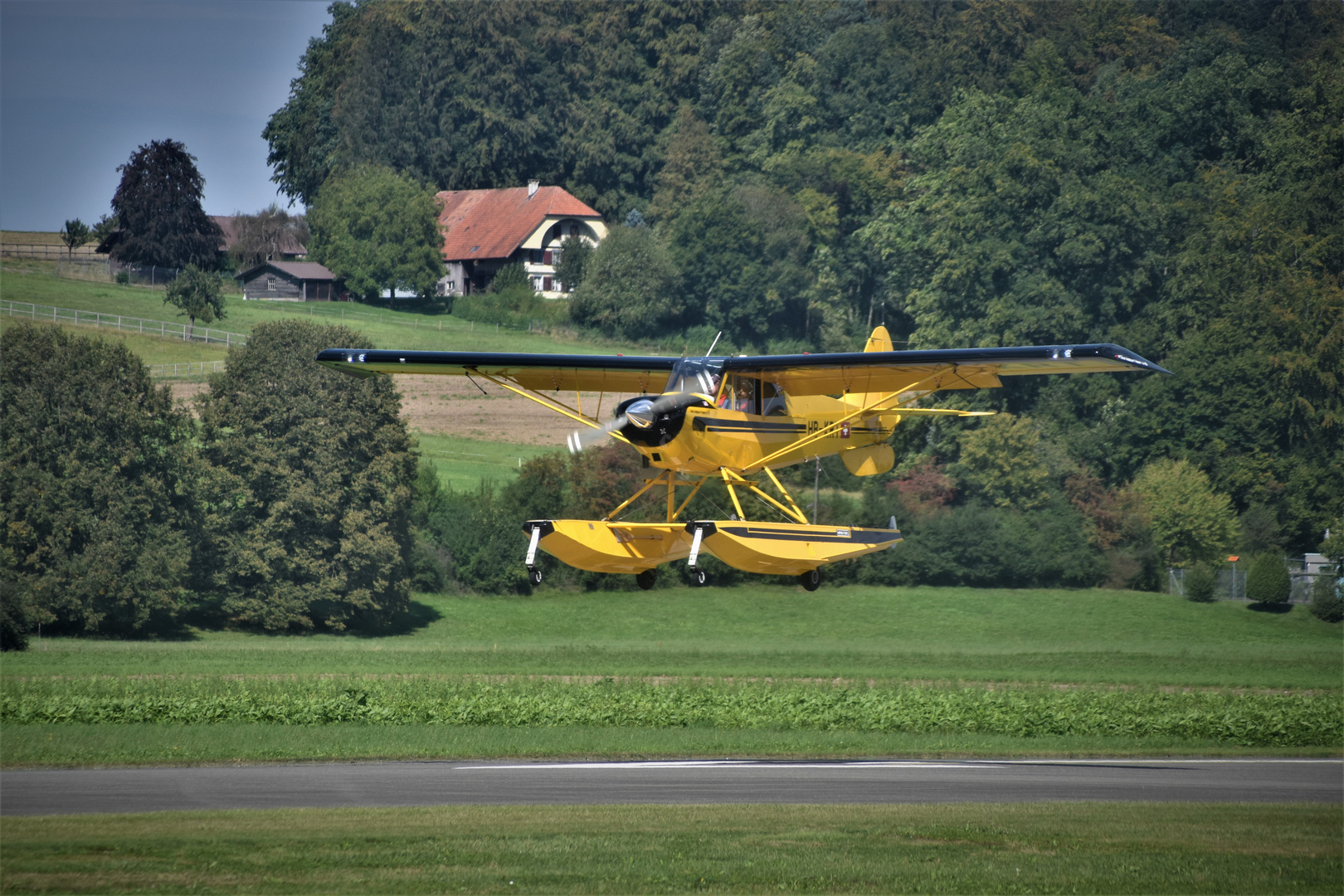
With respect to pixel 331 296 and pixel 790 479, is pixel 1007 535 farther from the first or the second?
pixel 331 296

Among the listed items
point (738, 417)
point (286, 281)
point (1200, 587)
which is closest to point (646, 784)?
point (738, 417)

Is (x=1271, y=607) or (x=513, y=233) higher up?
(x=513, y=233)

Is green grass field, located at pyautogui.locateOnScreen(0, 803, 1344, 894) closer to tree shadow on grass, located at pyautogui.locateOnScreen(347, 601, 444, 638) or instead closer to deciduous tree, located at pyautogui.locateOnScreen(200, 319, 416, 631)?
tree shadow on grass, located at pyautogui.locateOnScreen(347, 601, 444, 638)

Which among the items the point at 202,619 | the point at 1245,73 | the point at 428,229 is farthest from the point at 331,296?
the point at 1245,73

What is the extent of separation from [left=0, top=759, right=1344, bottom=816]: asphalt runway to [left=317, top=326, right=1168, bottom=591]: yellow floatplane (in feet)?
10.9

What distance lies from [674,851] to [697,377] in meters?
8.14

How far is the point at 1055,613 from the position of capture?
54.5 m

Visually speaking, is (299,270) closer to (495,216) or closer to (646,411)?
(495,216)

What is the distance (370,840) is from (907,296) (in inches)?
2585

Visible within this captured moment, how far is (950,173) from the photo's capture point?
79.4m

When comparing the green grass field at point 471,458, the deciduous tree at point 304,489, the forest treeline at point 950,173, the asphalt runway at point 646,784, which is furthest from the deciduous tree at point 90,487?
the forest treeline at point 950,173

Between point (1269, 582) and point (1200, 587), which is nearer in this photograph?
point (1269, 582)

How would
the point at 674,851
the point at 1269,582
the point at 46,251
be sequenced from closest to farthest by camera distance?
the point at 674,851 < the point at 1269,582 < the point at 46,251

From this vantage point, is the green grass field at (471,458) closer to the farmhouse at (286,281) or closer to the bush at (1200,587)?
the farmhouse at (286,281)
